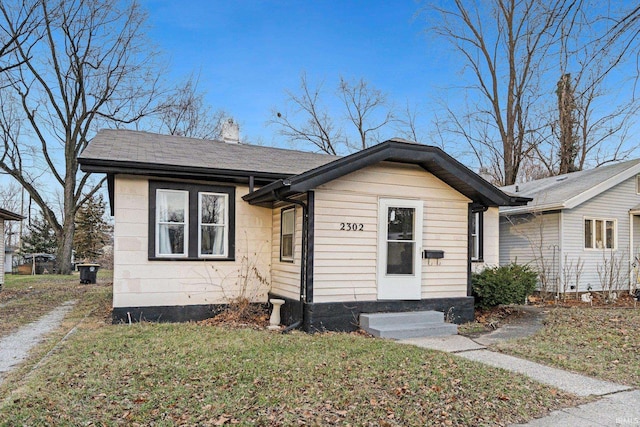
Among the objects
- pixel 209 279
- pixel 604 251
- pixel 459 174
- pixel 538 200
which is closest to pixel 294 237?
pixel 209 279

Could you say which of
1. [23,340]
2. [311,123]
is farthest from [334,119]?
[23,340]

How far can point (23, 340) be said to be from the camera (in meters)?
7.14

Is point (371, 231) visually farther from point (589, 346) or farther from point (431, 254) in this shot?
point (589, 346)

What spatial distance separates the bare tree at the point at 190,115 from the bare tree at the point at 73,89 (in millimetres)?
2698

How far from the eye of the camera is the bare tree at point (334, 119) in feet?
91.4

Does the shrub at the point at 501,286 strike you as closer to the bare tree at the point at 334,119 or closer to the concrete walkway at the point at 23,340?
the concrete walkway at the point at 23,340

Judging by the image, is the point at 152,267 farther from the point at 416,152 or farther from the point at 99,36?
the point at 99,36

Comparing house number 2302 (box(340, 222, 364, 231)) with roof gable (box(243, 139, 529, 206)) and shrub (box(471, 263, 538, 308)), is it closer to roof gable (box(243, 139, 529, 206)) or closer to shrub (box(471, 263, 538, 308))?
roof gable (box(243, 139, 529, 206))

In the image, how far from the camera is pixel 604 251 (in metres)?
14.3

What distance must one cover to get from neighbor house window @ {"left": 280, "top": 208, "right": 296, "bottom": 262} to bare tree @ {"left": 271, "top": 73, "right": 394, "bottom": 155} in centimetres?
1946

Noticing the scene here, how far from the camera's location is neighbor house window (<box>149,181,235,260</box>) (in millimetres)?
8336

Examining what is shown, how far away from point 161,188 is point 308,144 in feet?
66.9

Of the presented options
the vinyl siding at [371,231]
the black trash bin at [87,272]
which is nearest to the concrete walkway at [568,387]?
the vinyl siding at [371,231]

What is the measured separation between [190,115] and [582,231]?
23.0 meters
